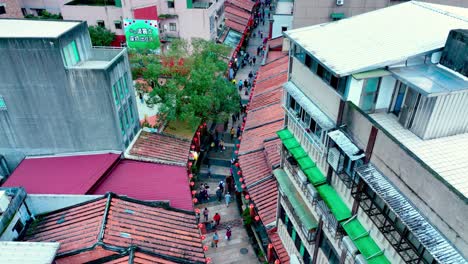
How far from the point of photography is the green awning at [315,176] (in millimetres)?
16031

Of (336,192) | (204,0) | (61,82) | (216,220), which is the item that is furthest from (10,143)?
(204,0)

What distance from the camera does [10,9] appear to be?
46.7 m

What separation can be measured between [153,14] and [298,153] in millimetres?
31874

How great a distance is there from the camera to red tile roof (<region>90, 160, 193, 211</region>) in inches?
919

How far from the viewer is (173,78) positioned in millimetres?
32625

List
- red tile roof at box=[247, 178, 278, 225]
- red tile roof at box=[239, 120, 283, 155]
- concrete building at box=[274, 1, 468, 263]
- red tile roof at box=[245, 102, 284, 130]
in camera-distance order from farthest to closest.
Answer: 1. red tile roof at box=[245, 102, 284, 130]
2. red tile roof at box=[239, 120, 283, 155]
3. red tile roof at box=[247, 178, 278, 225]
4. concrete building at box=[274, 1, 468, 263]

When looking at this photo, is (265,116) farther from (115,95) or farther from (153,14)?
(153,14)

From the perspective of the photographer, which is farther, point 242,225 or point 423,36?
point 242,225

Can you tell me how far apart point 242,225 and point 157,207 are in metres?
8.25

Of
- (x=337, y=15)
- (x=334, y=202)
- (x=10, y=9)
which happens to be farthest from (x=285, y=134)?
(x=10, y=9)

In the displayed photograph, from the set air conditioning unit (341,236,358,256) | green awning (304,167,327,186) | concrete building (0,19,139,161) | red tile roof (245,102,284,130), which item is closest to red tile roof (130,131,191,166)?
concrete building (0,19,139,161)

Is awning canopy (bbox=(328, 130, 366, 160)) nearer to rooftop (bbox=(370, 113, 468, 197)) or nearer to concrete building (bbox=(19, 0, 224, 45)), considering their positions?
rooftop (bbox=(370, 113, 468, 197))

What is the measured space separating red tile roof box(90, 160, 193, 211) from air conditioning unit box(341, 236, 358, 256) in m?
11.8

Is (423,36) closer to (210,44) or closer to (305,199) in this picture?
(305,199)
